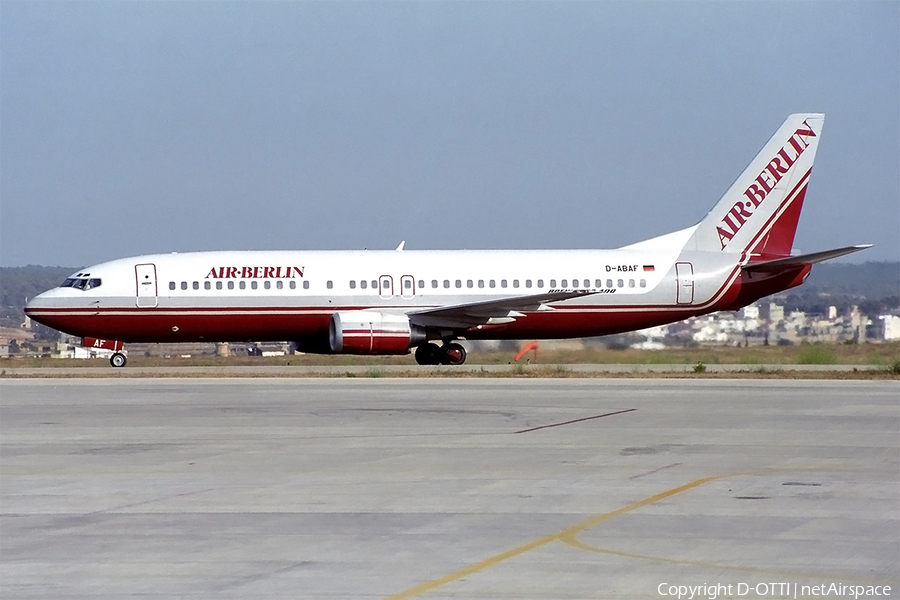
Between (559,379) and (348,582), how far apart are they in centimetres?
2203

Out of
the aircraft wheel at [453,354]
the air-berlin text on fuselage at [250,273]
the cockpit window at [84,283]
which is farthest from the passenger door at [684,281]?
the cockpit window at [84,283]

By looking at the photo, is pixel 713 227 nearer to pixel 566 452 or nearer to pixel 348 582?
pixel 566 452

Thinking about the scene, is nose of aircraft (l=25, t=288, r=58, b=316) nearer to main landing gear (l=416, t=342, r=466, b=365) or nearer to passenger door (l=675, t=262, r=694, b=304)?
main landing gear (l=416, t=342, r=466, b=365)

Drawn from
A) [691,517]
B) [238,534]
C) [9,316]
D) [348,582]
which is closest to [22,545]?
[238,534]

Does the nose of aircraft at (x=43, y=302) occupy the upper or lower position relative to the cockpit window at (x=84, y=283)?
lower

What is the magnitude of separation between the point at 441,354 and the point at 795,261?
9987 mm

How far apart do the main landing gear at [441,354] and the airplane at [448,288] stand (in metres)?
0.04

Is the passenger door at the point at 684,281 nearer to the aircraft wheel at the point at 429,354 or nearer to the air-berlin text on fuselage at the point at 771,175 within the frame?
the air-berlin text on fuselage at the point at 771,175

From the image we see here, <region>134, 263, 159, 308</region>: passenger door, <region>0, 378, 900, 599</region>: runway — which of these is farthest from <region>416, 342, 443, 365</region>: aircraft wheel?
<region>0, 378, 900, 599</region>: runway

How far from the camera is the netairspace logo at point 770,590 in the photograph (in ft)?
27.3

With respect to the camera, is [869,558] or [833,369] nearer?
[869,558]

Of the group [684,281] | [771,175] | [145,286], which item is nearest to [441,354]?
[684,281]

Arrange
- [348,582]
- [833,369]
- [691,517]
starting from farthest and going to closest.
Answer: [833,369]
[691,517]
[348,582]

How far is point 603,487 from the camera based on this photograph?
13266mm
